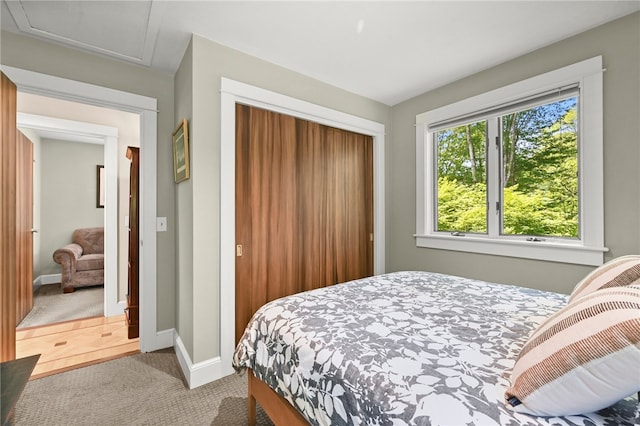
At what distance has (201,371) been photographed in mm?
2043

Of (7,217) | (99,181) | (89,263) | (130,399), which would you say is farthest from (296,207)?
(99,181)

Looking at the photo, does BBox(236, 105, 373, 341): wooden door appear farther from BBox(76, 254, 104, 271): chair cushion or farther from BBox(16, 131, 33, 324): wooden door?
BBox(76, 254, 104, 271): chair cushion

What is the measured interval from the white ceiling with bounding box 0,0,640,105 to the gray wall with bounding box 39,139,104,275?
143 inches

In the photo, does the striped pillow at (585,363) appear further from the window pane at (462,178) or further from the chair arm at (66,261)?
the chair arm at (66,261)

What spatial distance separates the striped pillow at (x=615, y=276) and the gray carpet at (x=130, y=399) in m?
1.72

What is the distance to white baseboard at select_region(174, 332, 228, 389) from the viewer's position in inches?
79.2

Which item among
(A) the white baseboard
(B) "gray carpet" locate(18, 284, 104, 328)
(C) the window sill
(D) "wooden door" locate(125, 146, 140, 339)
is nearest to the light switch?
(D) "wooden door" locate(125, 146, 140, 339)

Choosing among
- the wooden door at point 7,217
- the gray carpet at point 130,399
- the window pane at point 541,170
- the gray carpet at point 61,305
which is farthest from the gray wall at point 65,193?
the window pane at point 541,170

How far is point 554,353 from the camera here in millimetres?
727


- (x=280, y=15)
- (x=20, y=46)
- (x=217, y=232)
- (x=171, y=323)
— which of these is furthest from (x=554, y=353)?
(x=20, y=46)

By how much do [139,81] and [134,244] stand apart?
1.47 meters

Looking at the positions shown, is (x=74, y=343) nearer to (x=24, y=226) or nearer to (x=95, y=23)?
(x=24, y=226)

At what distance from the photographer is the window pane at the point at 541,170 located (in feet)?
7.29

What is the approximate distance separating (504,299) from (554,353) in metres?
0.98
